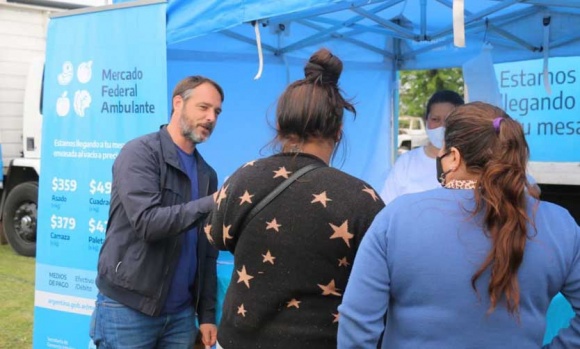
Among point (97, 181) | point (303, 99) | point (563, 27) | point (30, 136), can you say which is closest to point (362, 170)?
point (563, 27)

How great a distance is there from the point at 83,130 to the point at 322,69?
2.27 metres

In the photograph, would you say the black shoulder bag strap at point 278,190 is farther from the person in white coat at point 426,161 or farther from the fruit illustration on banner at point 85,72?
the fruit illustration on banner at point 85,72

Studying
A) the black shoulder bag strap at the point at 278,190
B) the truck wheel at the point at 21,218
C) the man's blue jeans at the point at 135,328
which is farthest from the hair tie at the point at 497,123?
the truck wheel at the point at 21,218

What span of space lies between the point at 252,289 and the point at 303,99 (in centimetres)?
51

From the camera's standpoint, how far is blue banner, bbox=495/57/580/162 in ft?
16.0

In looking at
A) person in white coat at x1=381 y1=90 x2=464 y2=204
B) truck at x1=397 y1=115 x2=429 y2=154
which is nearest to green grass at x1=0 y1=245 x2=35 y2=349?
person in white coat at x1=381 y1=90 x2=464 y2=204

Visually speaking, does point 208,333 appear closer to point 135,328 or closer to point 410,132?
point 135,328

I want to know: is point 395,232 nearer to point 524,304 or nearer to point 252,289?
point 524,304

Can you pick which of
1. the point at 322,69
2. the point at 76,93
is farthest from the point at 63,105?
the point at 322,69

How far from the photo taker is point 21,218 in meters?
8.30

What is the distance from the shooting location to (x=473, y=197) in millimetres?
1461

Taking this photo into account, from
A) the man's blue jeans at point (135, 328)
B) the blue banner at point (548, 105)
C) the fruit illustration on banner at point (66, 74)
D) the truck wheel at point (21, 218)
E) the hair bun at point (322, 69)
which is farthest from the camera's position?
the truck wheel at point (21, 218)

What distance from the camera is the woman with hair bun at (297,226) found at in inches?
65.7

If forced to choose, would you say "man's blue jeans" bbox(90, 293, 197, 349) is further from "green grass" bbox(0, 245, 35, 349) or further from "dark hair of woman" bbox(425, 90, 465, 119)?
"green grass" bbox(0, 245, 35, 349)
